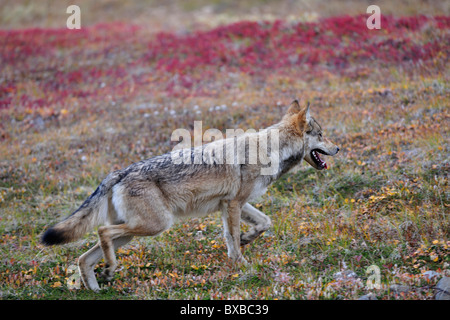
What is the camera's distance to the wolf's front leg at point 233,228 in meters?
6.13

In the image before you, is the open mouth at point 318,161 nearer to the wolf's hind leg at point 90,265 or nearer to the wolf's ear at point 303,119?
the wolf's ear at point 303,119

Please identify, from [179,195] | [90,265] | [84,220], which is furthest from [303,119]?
[90,265]

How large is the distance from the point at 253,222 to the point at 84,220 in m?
2.50

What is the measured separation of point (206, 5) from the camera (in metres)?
22.5

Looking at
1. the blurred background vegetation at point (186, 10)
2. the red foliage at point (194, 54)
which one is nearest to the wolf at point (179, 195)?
the red foliage at point (194, 54)

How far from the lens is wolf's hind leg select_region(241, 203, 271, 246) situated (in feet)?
20.7

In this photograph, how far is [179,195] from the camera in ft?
19.6

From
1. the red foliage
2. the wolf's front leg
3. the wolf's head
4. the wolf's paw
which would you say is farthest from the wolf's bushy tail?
the red foliage

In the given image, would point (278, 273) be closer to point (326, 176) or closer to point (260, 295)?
point (260, 295)

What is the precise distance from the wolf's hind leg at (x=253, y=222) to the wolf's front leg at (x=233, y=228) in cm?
18

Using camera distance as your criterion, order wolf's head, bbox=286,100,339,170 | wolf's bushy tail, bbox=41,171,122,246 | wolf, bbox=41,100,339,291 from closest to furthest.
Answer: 1. wolf's bushy tail, bbox=41,171,122,246
2. wolf, bbox=41,100,339,291
3. wolf's head, bbox=286,100,339,170

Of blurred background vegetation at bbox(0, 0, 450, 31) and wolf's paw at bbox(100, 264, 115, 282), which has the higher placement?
blurred background vegetation at bbox(0, 0, 450, 31)

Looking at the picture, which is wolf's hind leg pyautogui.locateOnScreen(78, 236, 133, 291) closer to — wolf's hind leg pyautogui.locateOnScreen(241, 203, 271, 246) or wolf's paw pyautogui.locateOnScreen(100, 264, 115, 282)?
wolf's paw pyautogui.locateOnScreen(100, 264, 115, 282)

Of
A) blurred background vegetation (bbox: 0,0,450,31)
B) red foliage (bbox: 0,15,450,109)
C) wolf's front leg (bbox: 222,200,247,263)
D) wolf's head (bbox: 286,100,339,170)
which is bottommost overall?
wolf's front leg (bbox: 222,200,247,263)
